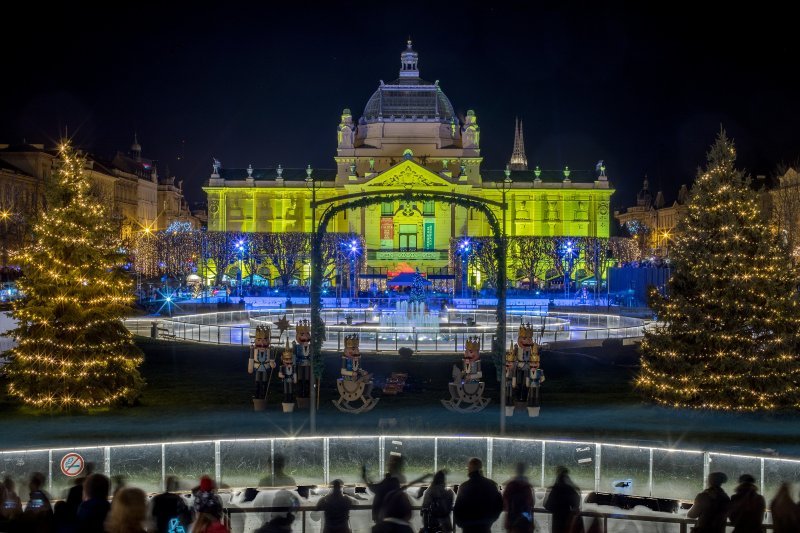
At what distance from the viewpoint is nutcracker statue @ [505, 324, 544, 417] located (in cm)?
2225

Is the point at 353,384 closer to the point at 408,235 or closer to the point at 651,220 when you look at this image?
the point at 408,235

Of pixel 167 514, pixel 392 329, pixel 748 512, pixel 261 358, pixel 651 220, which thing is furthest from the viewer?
pixel 651 220

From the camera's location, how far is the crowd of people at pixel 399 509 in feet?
31.2

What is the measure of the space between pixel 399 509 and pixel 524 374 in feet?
45.2

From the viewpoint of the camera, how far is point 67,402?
22.0m

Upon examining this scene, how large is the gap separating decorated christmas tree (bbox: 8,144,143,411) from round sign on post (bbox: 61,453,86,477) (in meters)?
7.96

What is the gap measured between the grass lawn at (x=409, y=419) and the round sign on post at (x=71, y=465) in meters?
3.59

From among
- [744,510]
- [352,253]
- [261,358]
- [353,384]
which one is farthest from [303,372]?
[352,253]

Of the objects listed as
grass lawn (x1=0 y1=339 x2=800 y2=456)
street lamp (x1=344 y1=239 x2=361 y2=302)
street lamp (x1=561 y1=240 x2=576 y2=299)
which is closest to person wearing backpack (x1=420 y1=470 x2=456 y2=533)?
grass lawn (x1=0 y1=339 x2=800 y2=456)

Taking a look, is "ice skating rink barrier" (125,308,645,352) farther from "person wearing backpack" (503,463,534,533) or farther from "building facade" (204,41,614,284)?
"building facade" (204,41,614,284)

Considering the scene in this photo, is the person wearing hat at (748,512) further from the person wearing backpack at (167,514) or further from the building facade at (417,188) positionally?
the building facade at (417,188)

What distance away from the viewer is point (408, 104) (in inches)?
4889

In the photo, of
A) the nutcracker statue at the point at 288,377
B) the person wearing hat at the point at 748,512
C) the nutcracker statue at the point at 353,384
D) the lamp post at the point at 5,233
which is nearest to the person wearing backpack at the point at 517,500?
the person wearing hat at the point at 748,512

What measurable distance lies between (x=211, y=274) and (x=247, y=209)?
33353mm
